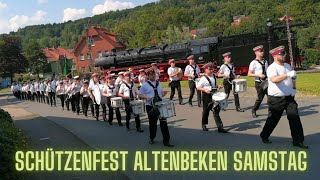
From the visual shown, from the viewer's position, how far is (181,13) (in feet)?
347

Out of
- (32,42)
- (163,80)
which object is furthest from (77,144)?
(32,42)

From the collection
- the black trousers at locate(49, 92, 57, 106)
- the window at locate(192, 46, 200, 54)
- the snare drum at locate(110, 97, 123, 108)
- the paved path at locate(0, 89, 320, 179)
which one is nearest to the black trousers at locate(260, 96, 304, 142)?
the paved path at locate(0, 89, 320, 179)

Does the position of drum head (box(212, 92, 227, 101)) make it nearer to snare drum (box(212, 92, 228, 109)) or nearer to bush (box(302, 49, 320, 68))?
snare drum (box(212, 92, 228, 109))

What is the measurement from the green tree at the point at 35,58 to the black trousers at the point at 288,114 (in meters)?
105

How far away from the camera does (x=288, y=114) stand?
891 cm

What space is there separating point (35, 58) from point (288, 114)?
10781 cm

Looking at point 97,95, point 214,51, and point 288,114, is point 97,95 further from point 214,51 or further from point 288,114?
point 214,51

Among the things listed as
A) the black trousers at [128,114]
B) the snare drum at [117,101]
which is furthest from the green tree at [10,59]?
the black trousers at [128,114]

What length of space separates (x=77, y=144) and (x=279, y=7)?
258ft

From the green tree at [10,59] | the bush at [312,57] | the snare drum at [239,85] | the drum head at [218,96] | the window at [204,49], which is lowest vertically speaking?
the drum head at [218,96]

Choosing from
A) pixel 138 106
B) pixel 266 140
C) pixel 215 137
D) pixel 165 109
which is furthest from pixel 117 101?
pixel 266 140

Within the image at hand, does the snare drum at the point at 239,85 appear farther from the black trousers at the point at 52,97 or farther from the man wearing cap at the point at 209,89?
the black trousers at the point at 52,97

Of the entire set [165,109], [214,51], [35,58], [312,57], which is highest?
[35,58]

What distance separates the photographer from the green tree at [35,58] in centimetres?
10969
